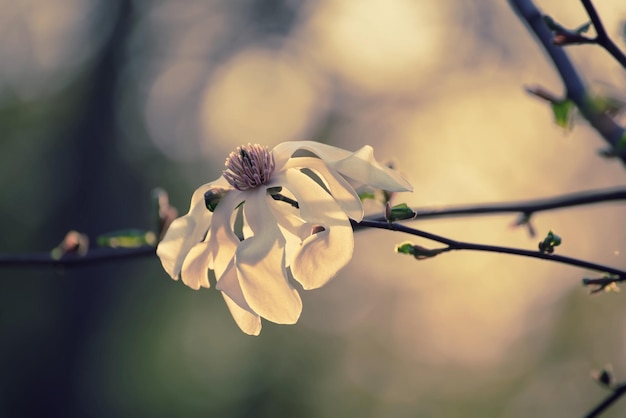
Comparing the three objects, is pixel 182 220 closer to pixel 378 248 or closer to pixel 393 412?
pixel 378 248

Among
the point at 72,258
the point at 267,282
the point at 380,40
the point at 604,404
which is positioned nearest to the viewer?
the point at 267,282

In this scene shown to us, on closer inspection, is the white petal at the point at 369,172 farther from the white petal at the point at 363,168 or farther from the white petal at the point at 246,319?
the white petal at the point at 246,319

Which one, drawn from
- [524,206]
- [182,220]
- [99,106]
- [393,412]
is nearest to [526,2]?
[524,206]

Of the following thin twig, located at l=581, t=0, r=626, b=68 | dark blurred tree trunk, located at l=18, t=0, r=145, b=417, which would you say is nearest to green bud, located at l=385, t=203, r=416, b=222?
thin twig, located at l=581, t=0, r=626, b=68

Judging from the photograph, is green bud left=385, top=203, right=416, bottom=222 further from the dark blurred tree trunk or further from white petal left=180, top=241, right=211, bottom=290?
the dark blurred tree trunk

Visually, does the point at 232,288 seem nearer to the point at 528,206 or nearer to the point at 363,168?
the point at 363,168

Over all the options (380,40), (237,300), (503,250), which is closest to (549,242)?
(503,250)
